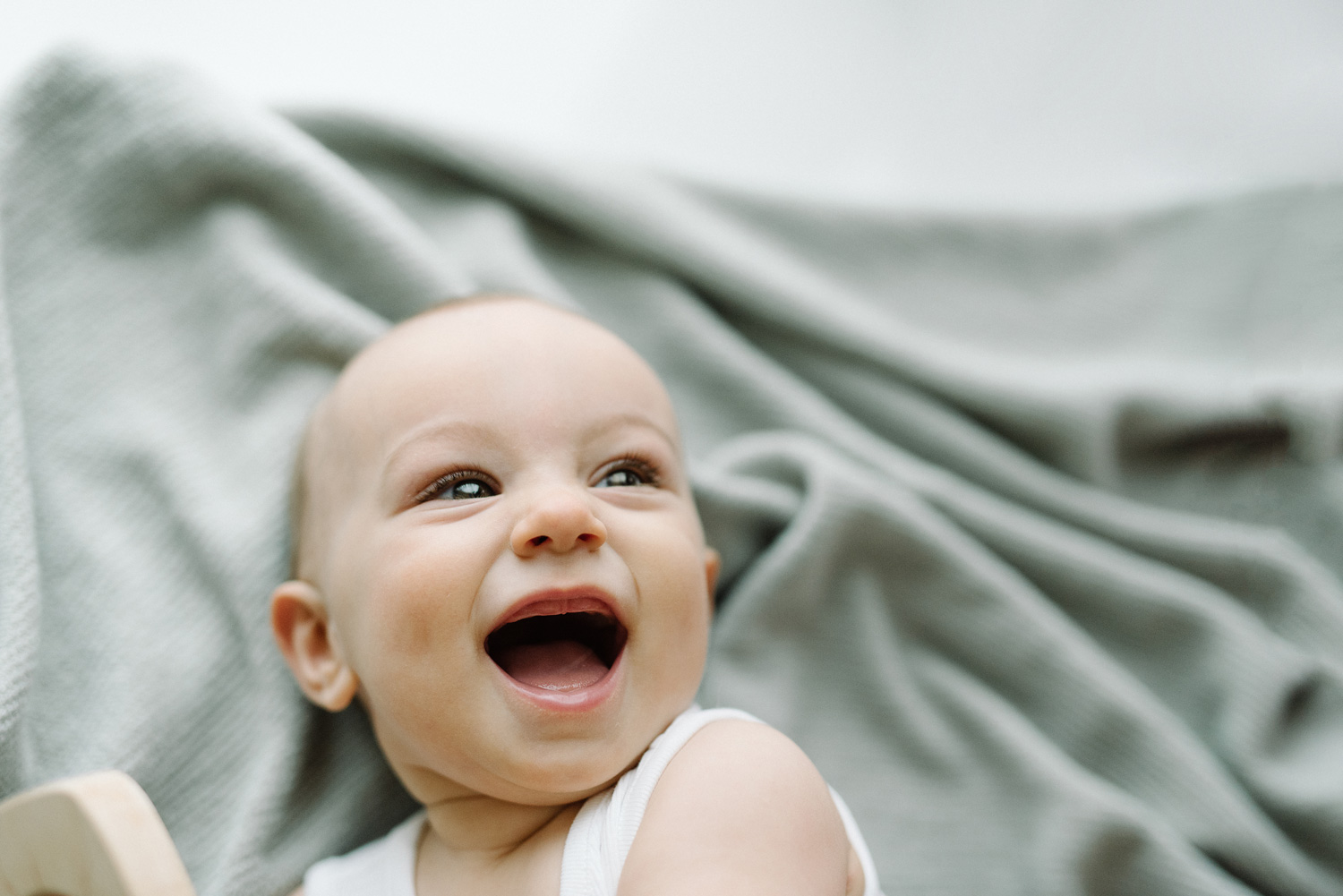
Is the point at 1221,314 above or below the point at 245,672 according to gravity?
above

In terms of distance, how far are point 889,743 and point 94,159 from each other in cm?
102

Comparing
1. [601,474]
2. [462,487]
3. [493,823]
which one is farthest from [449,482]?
[493,823]

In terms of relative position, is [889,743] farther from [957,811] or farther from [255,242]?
[255,242]

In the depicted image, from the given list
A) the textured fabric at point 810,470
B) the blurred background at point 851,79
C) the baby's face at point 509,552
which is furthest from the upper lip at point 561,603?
the blurred background at point 851,79

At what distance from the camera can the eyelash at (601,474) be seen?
733 millimetres

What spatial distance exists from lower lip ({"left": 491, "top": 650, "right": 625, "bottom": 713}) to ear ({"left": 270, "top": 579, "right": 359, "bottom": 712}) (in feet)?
0.67

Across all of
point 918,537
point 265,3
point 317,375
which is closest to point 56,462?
point 317,375

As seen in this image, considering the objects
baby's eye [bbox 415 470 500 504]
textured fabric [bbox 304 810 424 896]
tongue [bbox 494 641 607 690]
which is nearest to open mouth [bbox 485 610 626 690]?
tongue [bbox 494 641 607 690]

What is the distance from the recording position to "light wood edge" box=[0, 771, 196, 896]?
48 cm

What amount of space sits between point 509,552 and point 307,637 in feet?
0.83

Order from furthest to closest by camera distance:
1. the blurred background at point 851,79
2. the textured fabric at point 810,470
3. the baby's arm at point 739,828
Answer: the blurred background at point 851,79, the textured fabric at point 810,470, the baby's arm at point 739,828

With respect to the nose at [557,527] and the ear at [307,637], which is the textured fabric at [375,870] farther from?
the nose at [557,527]

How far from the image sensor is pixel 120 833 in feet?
1.60

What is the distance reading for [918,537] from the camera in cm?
102
